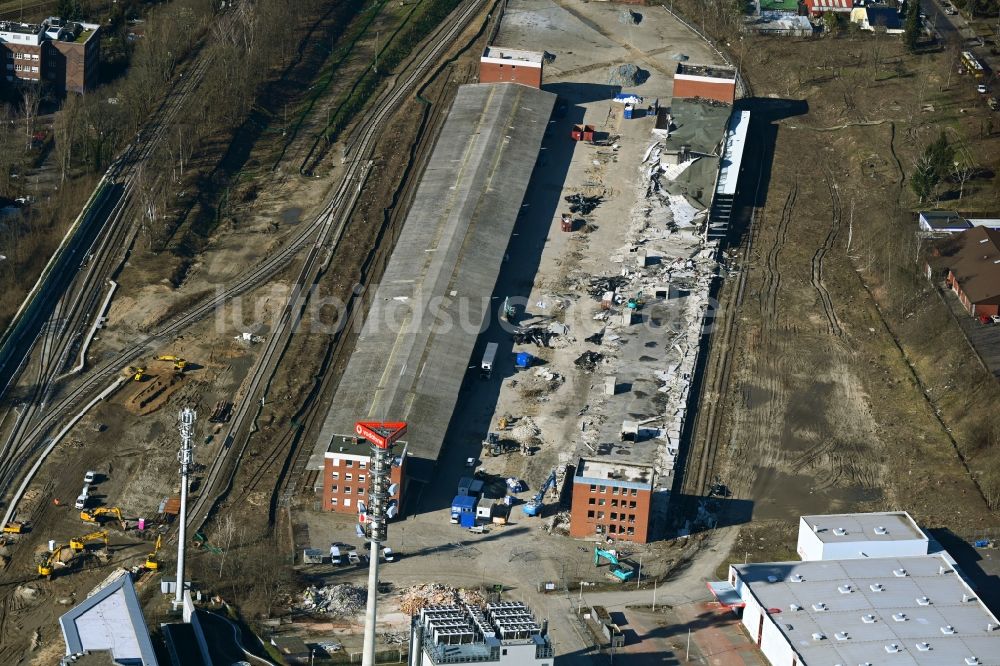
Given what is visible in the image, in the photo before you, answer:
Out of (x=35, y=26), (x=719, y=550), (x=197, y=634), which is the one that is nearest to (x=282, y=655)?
(x=197, y=634)

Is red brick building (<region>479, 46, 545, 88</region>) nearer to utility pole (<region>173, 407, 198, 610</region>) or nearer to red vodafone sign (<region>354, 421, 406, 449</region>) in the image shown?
red vodafone sign (<region>354, 421, 406, 449</region>)

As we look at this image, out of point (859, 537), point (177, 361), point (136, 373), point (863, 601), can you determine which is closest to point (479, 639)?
point (863, 601)

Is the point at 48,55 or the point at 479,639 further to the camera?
the point at 48,55

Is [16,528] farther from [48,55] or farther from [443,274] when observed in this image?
[48,55]

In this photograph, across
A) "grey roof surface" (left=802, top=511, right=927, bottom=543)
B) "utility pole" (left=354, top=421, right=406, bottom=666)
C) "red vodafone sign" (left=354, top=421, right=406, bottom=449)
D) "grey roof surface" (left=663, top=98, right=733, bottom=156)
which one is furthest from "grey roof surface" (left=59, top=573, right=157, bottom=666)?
"grey roof surface" (left=663, top=98, right=733, bottom=156)

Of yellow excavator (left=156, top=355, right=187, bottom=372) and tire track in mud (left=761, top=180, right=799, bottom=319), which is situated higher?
tire track in mud (left=761, top=180, right=799, bottom=319)

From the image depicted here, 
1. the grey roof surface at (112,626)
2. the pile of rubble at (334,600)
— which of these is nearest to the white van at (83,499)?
the grey roof surface at (112,626)

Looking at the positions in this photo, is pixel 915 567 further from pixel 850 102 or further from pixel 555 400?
pixel 850 102
